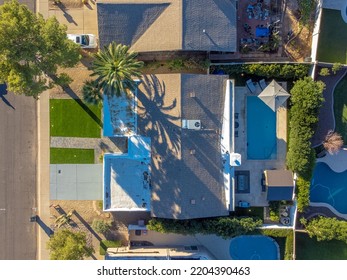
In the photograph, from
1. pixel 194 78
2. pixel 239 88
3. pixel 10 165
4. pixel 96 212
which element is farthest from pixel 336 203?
pixel 10 165

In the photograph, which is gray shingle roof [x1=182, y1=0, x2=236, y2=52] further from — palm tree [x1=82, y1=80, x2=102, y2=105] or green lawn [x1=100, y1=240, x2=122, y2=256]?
green lawn [x1=100, y1=240, x2=122, y2=256]

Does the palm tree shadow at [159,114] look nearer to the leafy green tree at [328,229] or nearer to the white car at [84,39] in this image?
the white car at [84,39]

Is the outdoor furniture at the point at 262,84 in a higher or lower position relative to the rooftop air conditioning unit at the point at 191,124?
higher

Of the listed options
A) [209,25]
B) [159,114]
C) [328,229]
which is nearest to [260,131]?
[159,114]

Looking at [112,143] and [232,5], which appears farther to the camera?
[112,143]

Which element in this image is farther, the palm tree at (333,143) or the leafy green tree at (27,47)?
the palm tree at (333,143)

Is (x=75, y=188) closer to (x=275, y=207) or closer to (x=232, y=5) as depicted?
(x=275, y=207)

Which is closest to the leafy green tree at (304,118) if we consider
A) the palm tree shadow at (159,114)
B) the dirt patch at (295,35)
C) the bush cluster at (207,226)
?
the dirt patch at (295,35)
